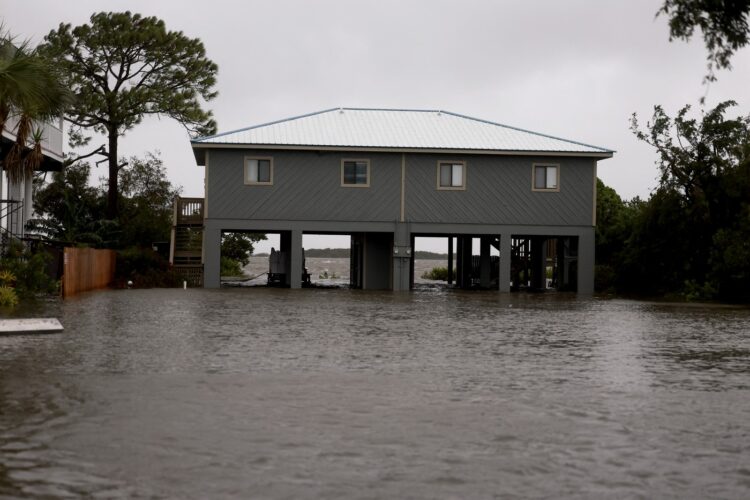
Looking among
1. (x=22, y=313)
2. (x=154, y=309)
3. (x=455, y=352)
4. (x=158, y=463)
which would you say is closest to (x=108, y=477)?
(x=158, y=463)

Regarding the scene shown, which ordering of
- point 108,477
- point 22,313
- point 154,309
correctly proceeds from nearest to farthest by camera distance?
1. point 108,477
2. point 22,313
3. point 154,309

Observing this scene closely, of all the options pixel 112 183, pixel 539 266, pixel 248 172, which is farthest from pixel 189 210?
pixel 539 266

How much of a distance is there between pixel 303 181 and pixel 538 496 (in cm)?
3278

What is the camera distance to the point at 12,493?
609cm

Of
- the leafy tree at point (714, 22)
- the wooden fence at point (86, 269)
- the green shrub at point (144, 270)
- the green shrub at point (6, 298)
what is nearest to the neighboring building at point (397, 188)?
the green shrub at point (144, 270)

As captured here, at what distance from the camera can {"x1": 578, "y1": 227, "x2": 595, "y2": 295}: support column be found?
39.0 meters

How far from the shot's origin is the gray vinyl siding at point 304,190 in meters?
38.2

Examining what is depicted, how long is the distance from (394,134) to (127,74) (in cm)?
1502

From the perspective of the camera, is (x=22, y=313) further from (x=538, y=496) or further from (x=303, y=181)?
(x=303, y=181)

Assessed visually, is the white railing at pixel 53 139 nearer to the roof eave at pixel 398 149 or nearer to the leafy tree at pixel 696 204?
the roof eave at pixel 398 149

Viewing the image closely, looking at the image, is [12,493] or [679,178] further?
[679,178]

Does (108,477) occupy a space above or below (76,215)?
below

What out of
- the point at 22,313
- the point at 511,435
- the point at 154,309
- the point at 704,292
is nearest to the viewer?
the point at 511,435

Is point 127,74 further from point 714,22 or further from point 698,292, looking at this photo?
point 714,22
